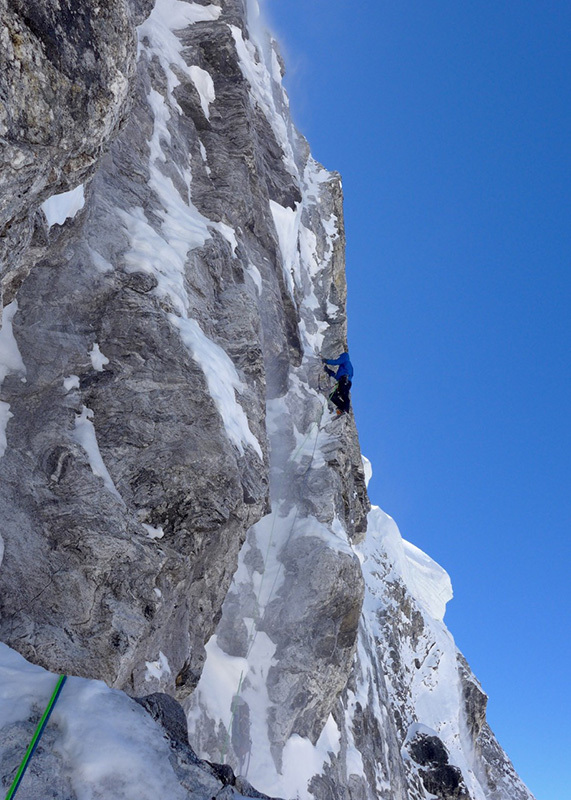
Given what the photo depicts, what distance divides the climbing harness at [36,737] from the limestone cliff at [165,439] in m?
0.07

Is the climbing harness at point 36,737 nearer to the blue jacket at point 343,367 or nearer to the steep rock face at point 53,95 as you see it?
the steep rock face at point 53,95

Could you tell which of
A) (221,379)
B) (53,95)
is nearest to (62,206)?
(53,95)

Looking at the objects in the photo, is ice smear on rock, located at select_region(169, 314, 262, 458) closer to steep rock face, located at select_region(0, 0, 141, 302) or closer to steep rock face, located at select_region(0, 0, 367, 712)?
steep rock face, located at select_region(0, 0, 367, 712)

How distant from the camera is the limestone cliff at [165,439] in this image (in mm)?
5156

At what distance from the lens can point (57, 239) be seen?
824 centimetres

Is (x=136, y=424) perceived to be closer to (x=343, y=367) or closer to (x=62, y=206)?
(x=62, y=206)

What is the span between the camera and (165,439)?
8.52 m

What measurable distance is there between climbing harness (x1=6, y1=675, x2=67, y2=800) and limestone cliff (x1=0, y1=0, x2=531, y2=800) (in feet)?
0.23

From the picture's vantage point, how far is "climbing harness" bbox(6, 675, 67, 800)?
3.94 meters

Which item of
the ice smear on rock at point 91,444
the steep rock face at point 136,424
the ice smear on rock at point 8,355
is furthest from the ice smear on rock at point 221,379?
the ice smear on rock at point 8,355

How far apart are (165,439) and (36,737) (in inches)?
183

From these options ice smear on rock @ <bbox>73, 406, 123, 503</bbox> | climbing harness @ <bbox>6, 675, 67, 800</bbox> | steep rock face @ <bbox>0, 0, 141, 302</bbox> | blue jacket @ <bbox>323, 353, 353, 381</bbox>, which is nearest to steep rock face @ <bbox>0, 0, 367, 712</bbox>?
ice smear on rock @ <bbox>73, 406, 123, 503</bbox>

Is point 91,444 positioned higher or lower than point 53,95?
lower

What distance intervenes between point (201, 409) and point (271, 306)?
7.50 meters
